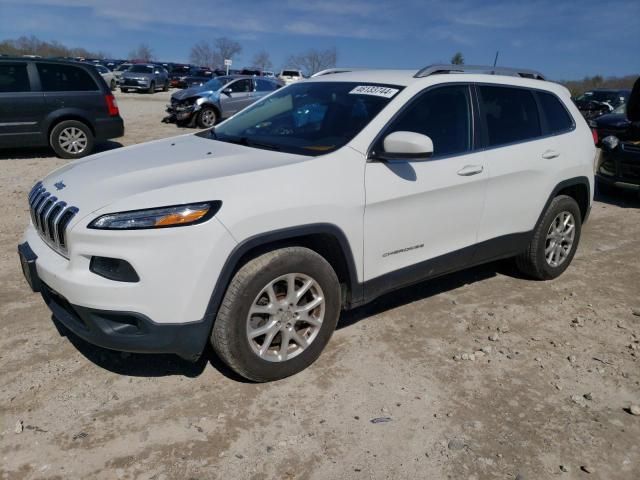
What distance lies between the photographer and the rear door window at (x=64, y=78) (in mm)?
9414

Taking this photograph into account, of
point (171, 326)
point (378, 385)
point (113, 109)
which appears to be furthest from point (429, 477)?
point (113, 109)

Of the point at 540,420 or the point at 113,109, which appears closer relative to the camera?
the point at 540,420

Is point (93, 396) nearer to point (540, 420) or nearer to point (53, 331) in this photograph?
point (53, 331)

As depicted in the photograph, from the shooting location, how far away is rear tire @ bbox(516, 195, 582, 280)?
454 centimetres

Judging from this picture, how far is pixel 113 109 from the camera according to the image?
33.1 feet

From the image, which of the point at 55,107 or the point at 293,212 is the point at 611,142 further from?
the point at 55,107

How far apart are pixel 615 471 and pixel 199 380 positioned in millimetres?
2230

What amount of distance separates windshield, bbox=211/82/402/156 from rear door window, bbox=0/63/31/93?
22.6ft

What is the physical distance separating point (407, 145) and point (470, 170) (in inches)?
34.1

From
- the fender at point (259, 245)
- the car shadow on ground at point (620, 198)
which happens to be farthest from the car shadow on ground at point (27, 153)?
the car shadow on ground at point (620, 198)

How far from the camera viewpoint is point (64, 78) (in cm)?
962

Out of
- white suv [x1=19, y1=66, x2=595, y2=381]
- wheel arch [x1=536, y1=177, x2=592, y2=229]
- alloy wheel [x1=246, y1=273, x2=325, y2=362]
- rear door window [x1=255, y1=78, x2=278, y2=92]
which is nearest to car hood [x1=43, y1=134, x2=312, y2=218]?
white suv [x1=19, y1=66, x2=595, y2=381]

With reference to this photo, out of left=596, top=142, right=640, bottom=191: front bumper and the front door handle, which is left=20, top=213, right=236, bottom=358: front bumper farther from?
left=596, top=142, right=640, bottom=191: front bumper

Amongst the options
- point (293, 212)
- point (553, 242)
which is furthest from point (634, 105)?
point (293, 212)
